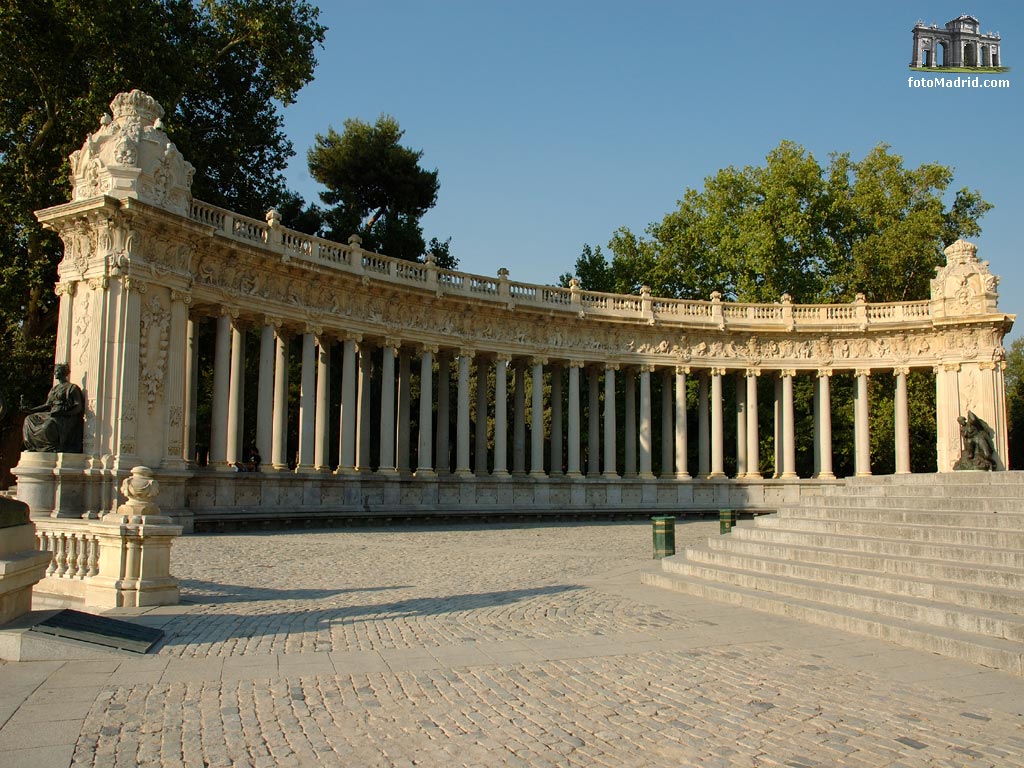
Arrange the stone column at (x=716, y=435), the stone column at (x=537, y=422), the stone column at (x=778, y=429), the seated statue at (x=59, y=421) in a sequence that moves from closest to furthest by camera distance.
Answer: the seated statue at (x=59, y=421) → the stone column at (x=537, y=422) → the stone column at (x=716, y=435) → the stone column at (x=778, y=429)

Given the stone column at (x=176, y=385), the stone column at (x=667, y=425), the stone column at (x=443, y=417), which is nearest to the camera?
the stone column at (x=176, y=385)

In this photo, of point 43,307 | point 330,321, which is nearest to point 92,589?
point 330,321

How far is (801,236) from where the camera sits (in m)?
53.1

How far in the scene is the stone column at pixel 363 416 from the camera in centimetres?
3612

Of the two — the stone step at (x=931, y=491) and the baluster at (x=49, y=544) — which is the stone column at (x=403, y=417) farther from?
the baluster at (x=49, y=544)

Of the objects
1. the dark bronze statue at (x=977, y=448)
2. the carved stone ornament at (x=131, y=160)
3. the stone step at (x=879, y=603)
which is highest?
the carved stone ornament at (x=131, y=160)

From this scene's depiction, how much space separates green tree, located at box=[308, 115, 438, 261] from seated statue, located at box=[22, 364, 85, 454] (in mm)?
29959

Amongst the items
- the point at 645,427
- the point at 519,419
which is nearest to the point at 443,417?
the point at 519,419

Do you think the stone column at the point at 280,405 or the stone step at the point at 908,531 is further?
the stone column at the point at 280,405

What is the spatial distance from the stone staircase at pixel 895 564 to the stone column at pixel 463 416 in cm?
1990

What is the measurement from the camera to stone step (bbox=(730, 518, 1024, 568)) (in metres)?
12.9

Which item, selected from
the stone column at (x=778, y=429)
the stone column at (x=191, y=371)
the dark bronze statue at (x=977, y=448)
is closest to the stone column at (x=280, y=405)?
the stone column at (x=191, y=371)

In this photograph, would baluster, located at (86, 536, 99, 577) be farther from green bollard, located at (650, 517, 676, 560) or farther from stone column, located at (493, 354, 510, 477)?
stone column, located at (493, 354, 510, 477)

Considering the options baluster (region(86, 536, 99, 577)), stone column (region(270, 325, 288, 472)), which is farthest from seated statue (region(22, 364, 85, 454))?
baluster (region(86, 536, 99, 577))
